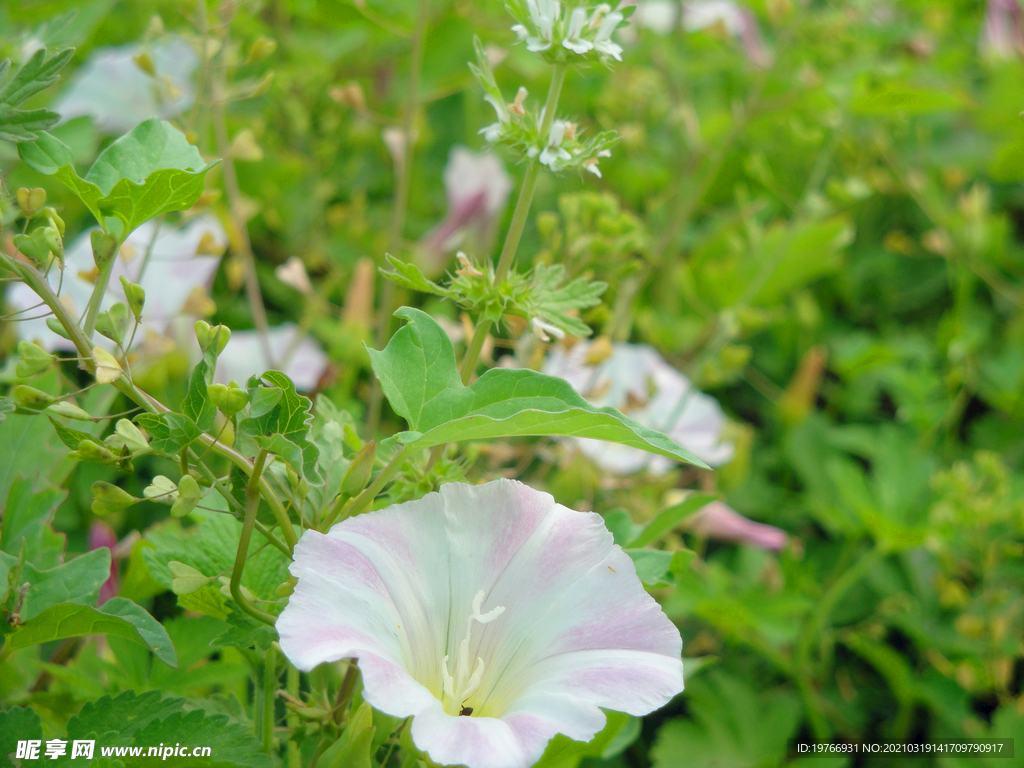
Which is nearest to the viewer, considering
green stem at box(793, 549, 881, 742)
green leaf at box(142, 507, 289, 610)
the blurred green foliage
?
green leaf at box(142, 507, 289, 610)

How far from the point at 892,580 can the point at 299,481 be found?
42.9 inches

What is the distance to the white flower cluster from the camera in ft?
1.74

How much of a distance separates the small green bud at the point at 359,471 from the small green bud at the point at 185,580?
10 centimetres

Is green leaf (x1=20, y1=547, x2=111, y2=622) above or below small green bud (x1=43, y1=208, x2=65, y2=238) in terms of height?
below

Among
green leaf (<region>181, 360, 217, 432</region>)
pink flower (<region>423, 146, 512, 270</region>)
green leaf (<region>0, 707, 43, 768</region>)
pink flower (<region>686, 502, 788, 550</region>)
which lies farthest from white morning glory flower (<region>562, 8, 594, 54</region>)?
pink flower (<region>423, 146, 512, 270</region>)

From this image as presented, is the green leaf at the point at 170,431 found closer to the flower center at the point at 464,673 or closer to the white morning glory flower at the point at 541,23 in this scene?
the flower center at the point at 464,673

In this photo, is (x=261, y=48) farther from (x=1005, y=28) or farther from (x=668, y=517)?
(x=1005, y=28)

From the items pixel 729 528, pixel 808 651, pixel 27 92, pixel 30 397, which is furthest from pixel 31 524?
pixel 808 651

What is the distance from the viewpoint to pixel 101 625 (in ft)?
1.75

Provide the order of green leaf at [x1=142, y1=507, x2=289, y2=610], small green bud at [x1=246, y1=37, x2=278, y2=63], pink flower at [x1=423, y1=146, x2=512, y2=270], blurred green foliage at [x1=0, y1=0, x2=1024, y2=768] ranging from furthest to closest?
pink flower at [x1=423, y1=146, x2=512, y2=270] → blurred green foliage at [x1=0, y1=0, x2=1024, y2=768] → small green bud at [x1=246, y1=37, x2=278, y2=63] → green leaf at [x1=142, y1=507, x2=289, y2=610]

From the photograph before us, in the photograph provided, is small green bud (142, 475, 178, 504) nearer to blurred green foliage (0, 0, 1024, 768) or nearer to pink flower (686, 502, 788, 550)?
blurred green foliage (0, 0, 1024, 768)

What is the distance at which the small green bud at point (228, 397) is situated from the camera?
48 cm

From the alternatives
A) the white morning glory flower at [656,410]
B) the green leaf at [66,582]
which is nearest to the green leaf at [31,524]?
the green leaf at [66,582]

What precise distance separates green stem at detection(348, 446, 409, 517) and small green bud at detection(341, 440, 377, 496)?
13mm
